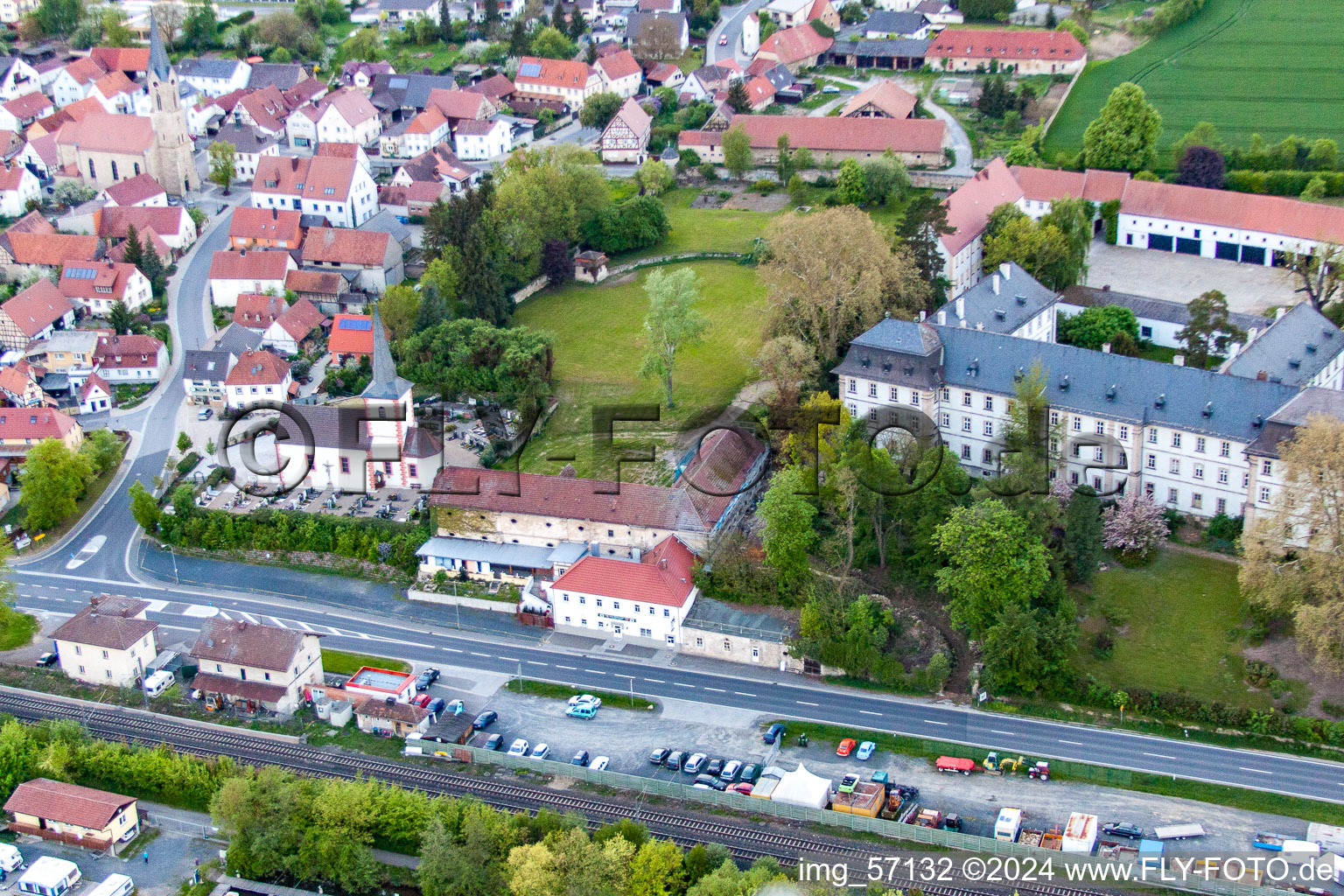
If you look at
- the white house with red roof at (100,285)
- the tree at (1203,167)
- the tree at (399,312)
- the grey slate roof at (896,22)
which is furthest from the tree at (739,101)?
the white house with red roof at (100,285)

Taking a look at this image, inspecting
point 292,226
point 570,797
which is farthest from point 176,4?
point 570,797

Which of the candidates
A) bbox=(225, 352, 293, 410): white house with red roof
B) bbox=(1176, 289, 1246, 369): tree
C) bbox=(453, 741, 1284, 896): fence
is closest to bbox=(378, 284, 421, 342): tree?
bbox=(225, 352, 293, 410): white house with red roof

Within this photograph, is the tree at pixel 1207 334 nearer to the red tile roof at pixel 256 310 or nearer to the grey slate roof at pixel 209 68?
the red tile roof at pixel 256 310

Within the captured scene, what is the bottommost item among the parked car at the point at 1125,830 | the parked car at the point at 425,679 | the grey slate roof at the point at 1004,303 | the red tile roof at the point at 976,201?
the parked car at the point at 425,679

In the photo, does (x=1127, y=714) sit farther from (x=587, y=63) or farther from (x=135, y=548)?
(x=587, y=63)

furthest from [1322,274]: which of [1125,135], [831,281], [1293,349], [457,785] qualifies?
[457,785]
